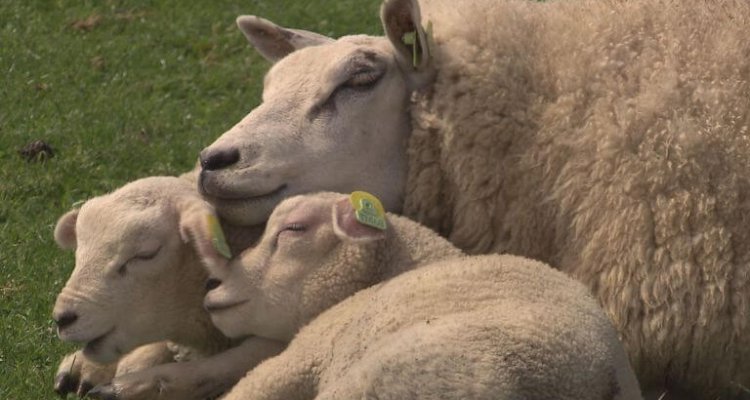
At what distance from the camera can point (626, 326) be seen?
218 inches

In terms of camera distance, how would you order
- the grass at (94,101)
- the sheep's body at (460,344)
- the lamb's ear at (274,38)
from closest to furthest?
the sheep's body at (460,344) < the lamb's ear at (274,38) < the grass at (94,101)

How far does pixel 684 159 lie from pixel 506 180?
2.17ft

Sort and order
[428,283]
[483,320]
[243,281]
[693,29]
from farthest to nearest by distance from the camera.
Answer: [693,29], [243,281], [428,283], [483,320]

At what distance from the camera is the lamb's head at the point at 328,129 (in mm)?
5707

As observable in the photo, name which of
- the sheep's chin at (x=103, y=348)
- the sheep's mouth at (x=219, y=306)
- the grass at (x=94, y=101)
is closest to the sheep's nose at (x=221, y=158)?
the sheep's mouth at (x=219, y=306)

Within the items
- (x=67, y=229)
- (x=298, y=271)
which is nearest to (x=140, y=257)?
(x=67, y=229)

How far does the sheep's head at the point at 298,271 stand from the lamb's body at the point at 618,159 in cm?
62

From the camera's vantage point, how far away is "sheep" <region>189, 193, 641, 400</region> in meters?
4.59

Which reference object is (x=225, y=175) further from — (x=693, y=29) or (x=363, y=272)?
(x=693, y=29)

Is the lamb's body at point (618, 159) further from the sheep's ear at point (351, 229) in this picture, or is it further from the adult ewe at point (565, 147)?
the sheep's ear at point (351, 229)

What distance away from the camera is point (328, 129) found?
587 centimetres

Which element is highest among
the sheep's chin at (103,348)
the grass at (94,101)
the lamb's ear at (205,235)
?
the lamb's ear at (205,235)

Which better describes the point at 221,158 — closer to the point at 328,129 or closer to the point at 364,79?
the point at 328,129

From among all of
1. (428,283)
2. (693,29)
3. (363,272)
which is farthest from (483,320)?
(693,29)
